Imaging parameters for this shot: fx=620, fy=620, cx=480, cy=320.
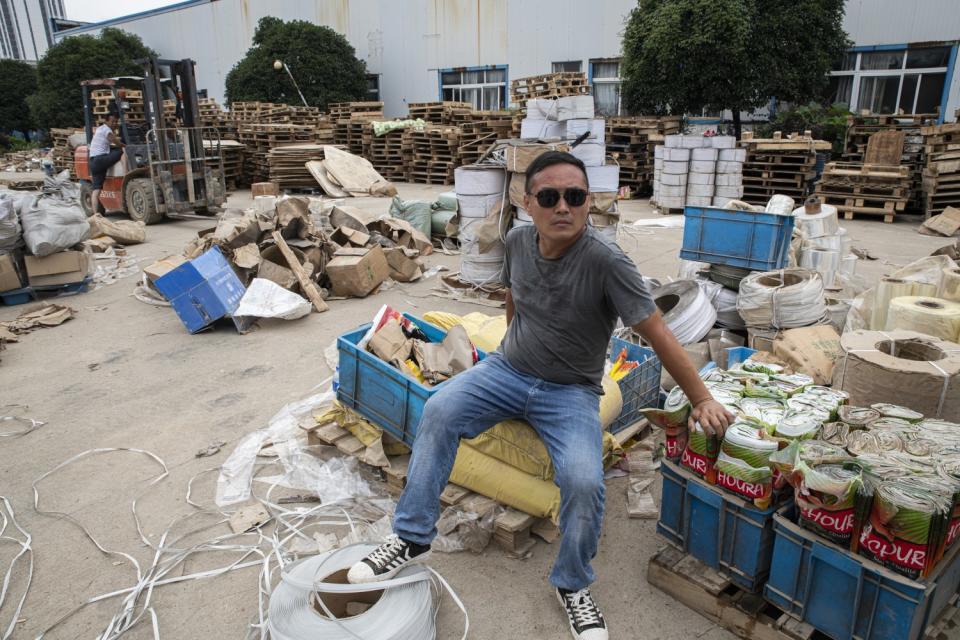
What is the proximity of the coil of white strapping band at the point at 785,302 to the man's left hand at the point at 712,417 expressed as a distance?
257 cm

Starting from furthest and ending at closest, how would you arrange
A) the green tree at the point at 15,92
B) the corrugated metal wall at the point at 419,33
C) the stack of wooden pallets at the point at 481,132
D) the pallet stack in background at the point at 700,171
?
the green tree at the point at 15,92
the corrugated metal wall at the point at 419,33
the stack of wooden pallets at the point at 481,132
the pallet stack in background at the point at 700,171

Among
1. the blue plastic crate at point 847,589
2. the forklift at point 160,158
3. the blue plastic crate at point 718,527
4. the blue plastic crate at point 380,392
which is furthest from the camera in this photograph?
the forklift at point 160,158

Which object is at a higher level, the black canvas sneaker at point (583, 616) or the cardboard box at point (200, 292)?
the cardboard box at point (200, 292)

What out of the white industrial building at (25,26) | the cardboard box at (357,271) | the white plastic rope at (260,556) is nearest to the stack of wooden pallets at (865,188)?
A: the cardboard box at (357,271)

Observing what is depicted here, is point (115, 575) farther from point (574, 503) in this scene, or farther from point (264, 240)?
point (264, 240)

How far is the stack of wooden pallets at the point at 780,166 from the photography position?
12.5 meters

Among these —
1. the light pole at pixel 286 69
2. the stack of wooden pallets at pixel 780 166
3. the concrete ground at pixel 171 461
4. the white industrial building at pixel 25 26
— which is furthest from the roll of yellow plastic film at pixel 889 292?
the white industrial building at pixel 25 26

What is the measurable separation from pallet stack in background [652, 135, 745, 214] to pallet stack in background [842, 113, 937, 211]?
2803 millimetres

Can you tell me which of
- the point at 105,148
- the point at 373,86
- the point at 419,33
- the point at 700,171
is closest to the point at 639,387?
the point at 700,171

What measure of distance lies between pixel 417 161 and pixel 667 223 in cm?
868

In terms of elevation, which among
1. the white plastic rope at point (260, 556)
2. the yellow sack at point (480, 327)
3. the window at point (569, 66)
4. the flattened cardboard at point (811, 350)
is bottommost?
the white plastic rope at point (260, 556)

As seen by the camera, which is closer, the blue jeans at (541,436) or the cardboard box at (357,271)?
the blue jeans at (541,436)

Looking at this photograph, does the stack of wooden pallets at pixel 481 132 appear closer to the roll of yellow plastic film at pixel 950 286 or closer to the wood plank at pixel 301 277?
the wood plank at pixel 301 277

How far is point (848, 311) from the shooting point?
489 centimetres
